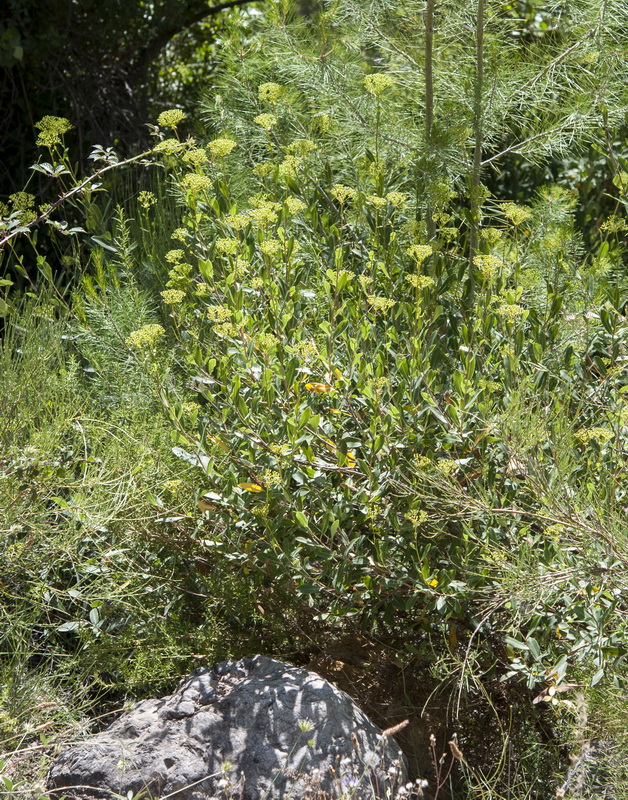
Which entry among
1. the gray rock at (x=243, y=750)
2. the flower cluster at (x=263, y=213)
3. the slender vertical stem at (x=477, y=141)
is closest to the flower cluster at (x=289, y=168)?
the flower cluster at (x=263, y=213)

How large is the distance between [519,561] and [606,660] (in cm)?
33

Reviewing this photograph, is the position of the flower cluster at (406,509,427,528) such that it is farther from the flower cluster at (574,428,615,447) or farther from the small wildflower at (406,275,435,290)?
the small wildflower at (406,275,435,290)

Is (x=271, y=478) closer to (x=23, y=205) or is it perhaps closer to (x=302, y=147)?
(x=302, y=147)

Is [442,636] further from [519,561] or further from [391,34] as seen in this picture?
[391,34]

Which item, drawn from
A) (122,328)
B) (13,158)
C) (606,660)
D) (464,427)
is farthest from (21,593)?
(13,158)

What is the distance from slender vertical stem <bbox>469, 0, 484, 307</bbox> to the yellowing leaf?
1.97ft

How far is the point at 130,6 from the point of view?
5.33 meters

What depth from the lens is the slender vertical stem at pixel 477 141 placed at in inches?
107

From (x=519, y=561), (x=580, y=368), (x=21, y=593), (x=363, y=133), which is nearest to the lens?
(x=519, y=561)

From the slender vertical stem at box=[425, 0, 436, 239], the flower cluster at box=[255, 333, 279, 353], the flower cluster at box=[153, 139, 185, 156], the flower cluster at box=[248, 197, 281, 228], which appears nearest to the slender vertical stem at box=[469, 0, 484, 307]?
the slender vertical stem at box=[425, 0, 436, 239]

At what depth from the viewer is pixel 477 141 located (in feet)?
9.40

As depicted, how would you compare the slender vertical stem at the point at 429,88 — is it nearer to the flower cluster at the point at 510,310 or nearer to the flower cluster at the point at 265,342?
the flower cluster at the point at 510,310

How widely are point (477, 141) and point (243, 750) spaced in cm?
188

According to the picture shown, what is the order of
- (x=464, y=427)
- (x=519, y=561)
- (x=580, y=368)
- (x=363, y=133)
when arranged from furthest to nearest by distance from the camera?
(x=363, y=133) < (x=580, y=368) < (x=464, y=427) < (x=519, y=561)
